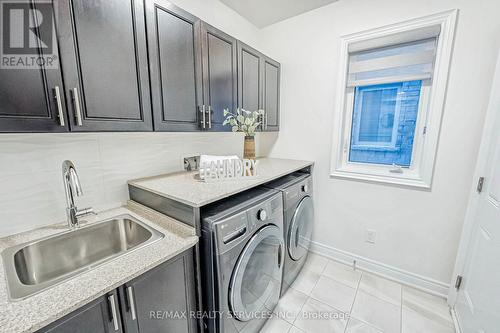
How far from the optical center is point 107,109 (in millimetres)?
964

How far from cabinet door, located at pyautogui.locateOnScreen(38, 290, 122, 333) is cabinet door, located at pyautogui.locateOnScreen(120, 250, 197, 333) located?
3cm

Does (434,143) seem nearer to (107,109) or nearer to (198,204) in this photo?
(198,204)

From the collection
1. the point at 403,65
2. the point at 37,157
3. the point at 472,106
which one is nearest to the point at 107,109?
the point at 37,157

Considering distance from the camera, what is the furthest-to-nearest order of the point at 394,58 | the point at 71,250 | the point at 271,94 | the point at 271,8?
the point at 271,94
the point at 271,8
the point at 394,58
the point at 71,250

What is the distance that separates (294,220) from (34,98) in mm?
1634

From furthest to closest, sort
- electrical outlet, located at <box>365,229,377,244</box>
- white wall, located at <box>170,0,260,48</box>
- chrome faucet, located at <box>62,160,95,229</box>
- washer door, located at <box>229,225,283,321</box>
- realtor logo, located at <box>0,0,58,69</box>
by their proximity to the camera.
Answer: electrical outlet, located at <box>365,229,377,244</box>
white wall, located at <box>170,0,260,48</box>
washer door, located at <box>229,225,283,321</box>
chrome faucet, located at <box>62,160,95,229</box>
realtor logo, located at <box>0,0,58,69</box>

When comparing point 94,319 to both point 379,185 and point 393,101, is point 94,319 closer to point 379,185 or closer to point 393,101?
point 379,185

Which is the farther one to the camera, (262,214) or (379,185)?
(379,185)

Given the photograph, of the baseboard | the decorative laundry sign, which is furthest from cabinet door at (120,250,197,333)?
the baseboard

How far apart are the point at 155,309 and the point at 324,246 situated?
6.04 ft

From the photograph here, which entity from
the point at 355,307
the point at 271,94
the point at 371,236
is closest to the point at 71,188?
the point at 271,94

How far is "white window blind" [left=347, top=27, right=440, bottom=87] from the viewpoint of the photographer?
1.62 m

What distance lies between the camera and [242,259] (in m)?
1.10

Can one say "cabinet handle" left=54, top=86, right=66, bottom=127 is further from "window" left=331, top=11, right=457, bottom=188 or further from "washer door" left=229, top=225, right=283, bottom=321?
"window" left=331, top=11, right=457, bottom=188
